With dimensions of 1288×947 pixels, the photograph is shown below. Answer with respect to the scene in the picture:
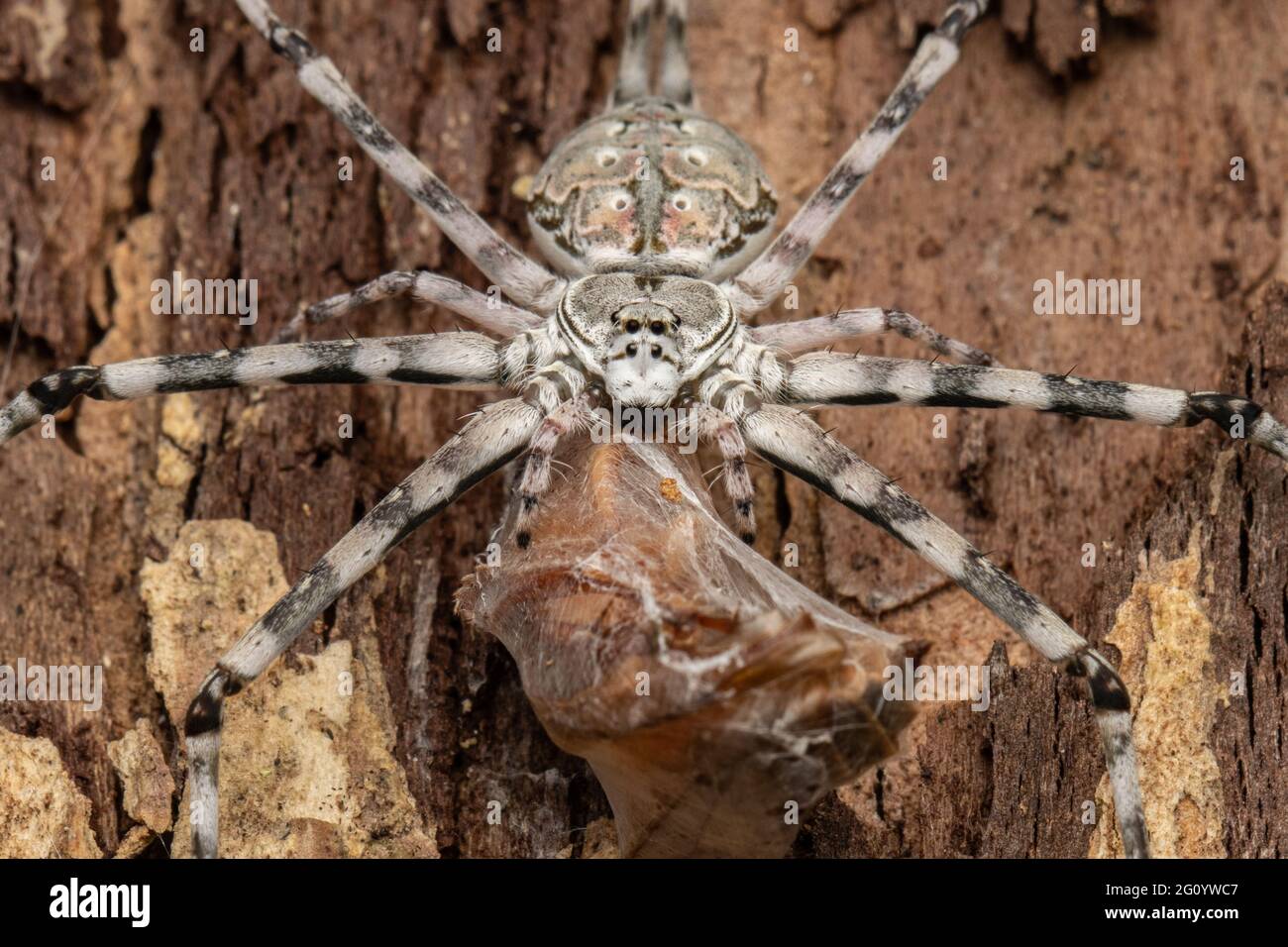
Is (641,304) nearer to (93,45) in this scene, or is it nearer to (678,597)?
(678,597)

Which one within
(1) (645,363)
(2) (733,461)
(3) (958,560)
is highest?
(1) (645,363)

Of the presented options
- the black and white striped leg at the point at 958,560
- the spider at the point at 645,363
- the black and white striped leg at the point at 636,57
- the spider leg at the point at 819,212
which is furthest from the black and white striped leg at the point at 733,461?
the black and white striped leg at the point at 636,57

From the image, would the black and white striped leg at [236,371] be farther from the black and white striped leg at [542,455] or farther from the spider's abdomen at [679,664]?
the spider's abdomen at [679,664]

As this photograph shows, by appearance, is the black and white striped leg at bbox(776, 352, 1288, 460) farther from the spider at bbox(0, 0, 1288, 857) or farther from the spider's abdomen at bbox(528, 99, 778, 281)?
the spider's abdomen at bbox(528, 99, 778, 281)

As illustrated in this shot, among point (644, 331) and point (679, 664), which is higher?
point (644, 331)

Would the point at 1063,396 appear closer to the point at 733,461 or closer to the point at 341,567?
the point at 733,461

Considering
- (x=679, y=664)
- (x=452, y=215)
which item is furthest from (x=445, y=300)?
(x=679, y=664)
